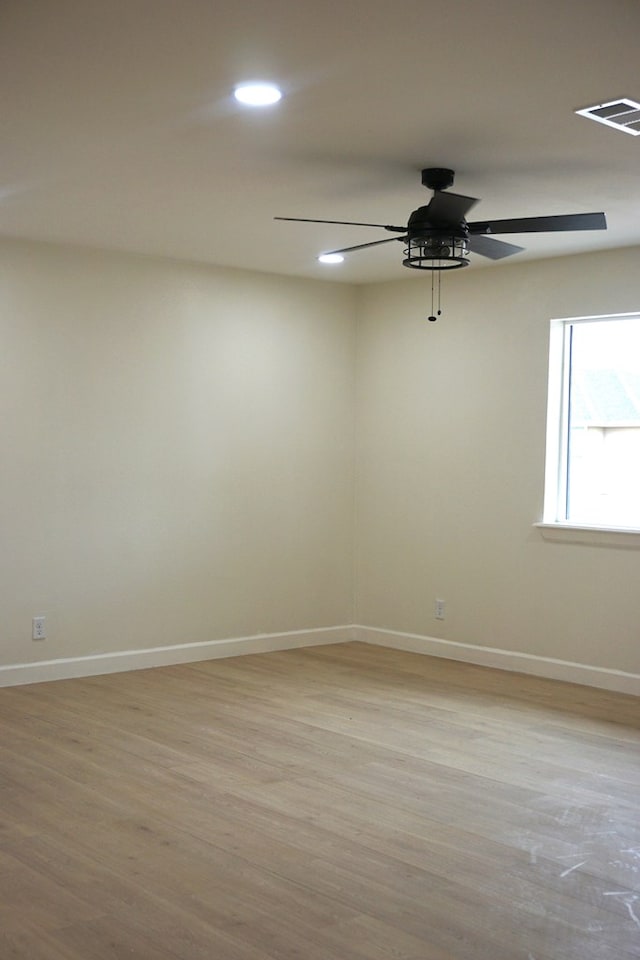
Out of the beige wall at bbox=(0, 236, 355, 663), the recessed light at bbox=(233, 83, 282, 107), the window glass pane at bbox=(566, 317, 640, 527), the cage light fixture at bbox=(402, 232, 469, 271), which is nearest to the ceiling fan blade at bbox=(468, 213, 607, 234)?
the cage light fixture at bbox=(402, 232, 469, 271)

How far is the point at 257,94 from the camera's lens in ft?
11.2

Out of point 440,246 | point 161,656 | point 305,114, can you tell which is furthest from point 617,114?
point 161,656

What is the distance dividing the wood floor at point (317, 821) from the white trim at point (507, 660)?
0.50 ft

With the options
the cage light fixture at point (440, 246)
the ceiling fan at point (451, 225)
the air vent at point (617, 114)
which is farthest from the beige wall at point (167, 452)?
the air vent at point (617, 114)

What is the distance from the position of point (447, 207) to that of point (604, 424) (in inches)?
96.0

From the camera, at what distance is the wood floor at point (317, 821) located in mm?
2914

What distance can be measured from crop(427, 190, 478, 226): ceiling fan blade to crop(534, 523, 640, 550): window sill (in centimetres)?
241

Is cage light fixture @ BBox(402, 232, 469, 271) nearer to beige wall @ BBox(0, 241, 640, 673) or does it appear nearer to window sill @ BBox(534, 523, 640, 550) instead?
beige wall @ BBox(0, 241, 640, 673)

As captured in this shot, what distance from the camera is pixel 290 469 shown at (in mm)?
7137

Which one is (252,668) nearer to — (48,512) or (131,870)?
(48,512)

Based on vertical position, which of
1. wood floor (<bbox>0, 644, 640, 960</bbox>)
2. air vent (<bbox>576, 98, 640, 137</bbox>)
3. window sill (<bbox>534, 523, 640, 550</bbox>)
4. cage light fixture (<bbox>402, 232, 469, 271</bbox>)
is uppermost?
air vent (<bbox>576, 98, 640, 137</bbox>)

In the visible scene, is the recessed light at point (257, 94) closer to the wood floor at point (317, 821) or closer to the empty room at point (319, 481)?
the empty room at point (319, 481)

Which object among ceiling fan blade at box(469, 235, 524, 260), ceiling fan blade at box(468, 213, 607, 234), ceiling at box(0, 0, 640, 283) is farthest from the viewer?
ceiling fan blade at box(469, 235, 524, 260)

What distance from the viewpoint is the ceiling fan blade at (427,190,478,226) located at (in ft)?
13.8
